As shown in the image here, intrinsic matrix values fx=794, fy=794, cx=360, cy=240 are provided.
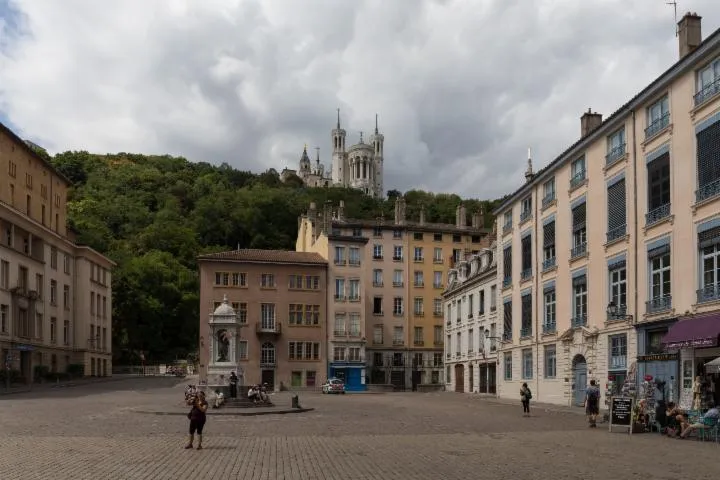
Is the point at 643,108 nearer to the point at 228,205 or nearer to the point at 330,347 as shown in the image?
the point at 330,347

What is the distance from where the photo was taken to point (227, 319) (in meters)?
41.9

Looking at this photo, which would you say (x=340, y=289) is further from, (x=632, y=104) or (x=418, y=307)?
(x=632, y=104)

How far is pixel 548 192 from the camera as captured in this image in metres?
45.6

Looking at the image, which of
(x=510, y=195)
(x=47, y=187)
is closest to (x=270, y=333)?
(x=47, y=187)

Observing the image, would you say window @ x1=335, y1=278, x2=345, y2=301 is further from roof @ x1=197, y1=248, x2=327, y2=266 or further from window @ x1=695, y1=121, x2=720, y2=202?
window @ x1=695, y1=121, x2=720, y2=202

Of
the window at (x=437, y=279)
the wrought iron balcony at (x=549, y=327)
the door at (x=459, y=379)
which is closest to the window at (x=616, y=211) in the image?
the wrought iron balcony at (x=549, y=327)

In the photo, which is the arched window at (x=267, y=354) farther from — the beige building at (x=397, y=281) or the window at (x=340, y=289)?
→ the beige building at (x=397, y=281)

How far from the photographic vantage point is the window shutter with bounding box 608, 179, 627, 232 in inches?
1405

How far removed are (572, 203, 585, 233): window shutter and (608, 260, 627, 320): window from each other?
4.31 metres

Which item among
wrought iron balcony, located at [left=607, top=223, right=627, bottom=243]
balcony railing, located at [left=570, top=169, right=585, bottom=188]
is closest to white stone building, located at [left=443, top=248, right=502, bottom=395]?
balcony railing, located at [left=570, top=169, right=585, bottom=188]

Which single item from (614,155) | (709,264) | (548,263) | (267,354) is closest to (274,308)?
(267,354)

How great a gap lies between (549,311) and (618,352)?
8906 millimetres

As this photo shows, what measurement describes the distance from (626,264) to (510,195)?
1768 cm

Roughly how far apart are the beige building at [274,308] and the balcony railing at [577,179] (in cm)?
3674
